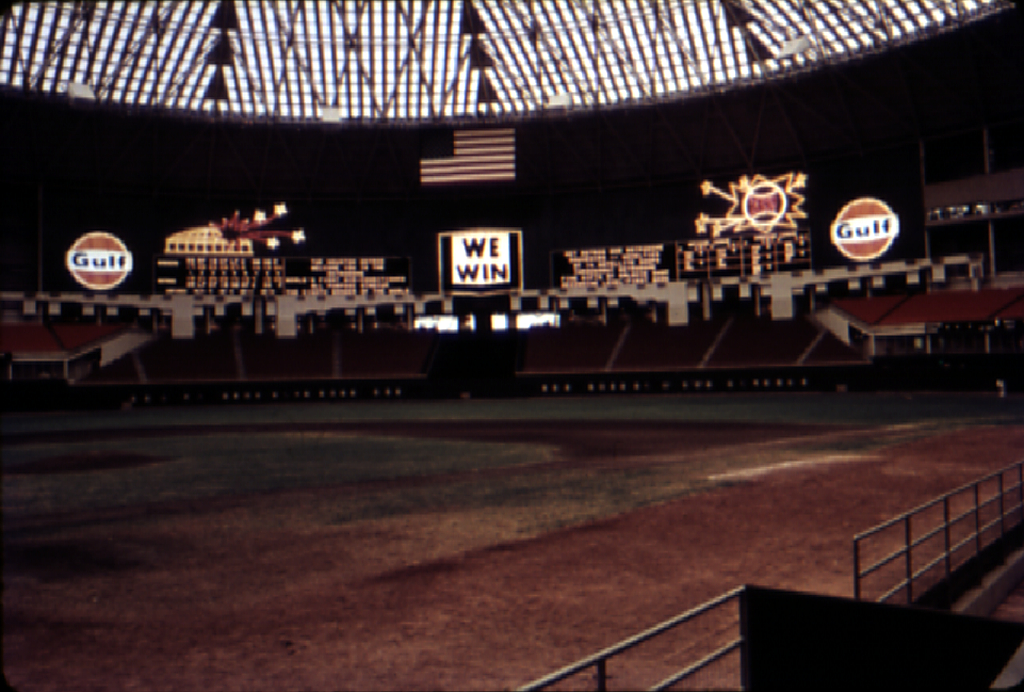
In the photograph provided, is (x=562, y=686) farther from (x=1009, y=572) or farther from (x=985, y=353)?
(x=985, y=353)

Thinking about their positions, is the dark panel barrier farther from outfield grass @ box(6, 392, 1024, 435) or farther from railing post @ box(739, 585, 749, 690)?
outfield grass @ box(6, 392, 1024, 435)

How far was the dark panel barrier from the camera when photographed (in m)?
5.39

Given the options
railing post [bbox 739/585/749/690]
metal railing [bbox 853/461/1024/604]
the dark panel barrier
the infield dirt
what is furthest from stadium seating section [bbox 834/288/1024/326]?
railing post [bbox 739/585/749/690]

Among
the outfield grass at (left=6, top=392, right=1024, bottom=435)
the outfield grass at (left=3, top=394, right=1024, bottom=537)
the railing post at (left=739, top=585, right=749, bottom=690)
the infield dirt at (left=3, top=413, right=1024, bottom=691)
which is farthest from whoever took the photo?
the outfield grass at (left=6, top=392, right=1024, bottom=435)

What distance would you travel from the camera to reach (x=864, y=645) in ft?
18.7

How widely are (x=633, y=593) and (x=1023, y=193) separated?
162ft

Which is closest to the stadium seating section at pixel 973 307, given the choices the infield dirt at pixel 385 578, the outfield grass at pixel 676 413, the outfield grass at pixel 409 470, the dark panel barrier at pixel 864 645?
the outfield grass at pixel 676 413

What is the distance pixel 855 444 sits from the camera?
21953 millimetres

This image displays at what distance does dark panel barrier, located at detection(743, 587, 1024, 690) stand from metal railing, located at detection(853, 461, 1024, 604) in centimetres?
145

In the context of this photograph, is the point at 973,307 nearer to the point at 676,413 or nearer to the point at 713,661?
the point at 676,413

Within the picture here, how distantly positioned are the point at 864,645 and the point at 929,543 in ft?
19.9

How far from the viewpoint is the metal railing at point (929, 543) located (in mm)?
7984

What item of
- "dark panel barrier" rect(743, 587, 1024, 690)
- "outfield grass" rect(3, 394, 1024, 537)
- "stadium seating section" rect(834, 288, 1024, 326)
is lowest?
"outfield grass" rect(3, 394, 1024, 537)

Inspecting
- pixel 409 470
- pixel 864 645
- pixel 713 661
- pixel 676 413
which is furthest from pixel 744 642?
pixel 676 413
